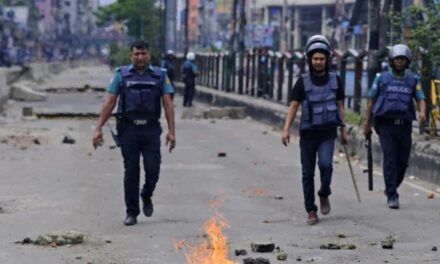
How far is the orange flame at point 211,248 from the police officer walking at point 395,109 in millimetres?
2226

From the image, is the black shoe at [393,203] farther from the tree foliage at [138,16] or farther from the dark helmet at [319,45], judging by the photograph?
the tree foliage at [138,16]

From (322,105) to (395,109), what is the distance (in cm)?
142

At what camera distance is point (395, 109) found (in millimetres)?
12422

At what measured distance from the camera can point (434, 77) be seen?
54.3ft

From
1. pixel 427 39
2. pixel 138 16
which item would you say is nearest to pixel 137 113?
pixel 427 39

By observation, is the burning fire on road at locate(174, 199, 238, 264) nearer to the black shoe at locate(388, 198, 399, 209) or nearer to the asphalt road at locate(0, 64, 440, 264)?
the asphalt road at locate(0, 64, 440, 264)

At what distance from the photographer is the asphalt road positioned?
31.4 ft

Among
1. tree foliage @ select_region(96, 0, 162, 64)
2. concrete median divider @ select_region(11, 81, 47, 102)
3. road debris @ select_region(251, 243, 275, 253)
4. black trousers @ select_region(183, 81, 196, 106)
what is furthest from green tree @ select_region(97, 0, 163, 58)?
road debris @ select_region(251, 243, 275, 253)

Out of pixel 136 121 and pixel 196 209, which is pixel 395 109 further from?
pixel 136 121

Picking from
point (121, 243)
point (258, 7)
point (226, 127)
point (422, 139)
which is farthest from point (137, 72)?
point (258, 7)

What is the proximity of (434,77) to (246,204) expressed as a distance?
487 cm

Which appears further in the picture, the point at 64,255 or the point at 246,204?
the point at 246,204

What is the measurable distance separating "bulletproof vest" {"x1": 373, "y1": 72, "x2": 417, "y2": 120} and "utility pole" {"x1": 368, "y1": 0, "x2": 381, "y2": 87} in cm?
833

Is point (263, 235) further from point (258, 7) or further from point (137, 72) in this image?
point (258, 7)
